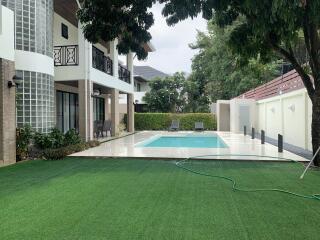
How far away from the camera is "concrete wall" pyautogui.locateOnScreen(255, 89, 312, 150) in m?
15.5

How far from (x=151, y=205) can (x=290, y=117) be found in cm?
1379

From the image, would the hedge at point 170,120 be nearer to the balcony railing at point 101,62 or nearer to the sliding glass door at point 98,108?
the sliding glass door at point 98,108

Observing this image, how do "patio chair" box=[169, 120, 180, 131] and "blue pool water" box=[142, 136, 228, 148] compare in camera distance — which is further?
"patio chair" box=[169, 120, 180, 131]

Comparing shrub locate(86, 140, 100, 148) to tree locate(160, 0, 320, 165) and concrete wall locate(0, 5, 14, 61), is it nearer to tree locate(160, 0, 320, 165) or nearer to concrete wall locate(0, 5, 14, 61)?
concrete wall locate(0, 5, 14, 61)

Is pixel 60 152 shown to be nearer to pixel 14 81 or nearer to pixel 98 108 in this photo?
pixel 14 81

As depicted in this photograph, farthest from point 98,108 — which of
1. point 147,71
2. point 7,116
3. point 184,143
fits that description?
point 147,71

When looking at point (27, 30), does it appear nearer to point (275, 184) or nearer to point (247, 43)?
point (247, 43)

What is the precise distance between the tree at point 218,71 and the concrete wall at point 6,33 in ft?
80.1

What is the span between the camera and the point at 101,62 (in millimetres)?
19719

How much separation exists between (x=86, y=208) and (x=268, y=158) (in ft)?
25.5

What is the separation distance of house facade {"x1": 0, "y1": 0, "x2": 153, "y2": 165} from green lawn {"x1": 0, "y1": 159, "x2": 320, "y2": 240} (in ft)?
11.2

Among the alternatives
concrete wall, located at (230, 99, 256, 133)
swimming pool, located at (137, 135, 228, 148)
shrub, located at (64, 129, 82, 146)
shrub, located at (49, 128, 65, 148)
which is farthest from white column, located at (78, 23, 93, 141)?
concrete wall, located at (230, 99, 256, 133)

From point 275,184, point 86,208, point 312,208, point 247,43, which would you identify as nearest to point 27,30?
point 247,43

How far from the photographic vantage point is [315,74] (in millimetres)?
10102
